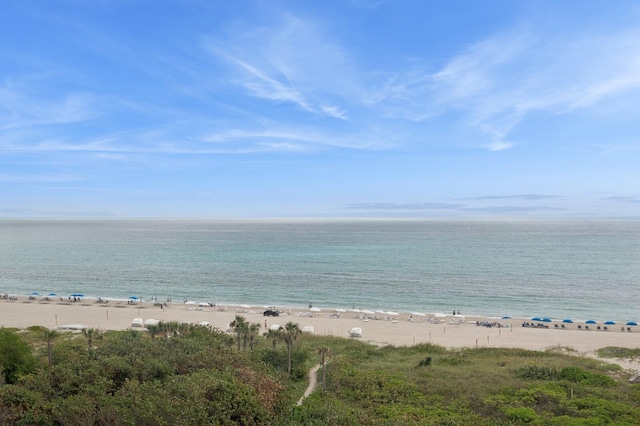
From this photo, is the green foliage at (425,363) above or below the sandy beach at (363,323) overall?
above

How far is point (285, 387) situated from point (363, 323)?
2722cm

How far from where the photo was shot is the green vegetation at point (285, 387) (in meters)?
16.2

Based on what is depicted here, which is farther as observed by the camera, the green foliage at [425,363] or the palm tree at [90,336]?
the green foliage at [425,363]

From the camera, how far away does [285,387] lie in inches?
899

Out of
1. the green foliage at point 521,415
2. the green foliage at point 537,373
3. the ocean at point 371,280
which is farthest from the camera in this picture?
the ocean at point 371,280

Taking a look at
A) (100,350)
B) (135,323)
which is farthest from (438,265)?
(100,350)

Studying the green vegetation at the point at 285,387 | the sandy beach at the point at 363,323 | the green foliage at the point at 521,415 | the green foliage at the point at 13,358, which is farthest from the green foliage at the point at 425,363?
the green foliage at the point at 13,358

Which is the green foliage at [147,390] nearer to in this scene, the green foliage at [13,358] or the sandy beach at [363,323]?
the green foliage at [13,358]

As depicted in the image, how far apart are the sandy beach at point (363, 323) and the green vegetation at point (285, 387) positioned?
8.83 metres

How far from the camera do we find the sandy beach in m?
41.2

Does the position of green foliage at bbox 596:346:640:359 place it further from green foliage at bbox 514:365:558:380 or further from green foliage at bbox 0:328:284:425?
green foliage at bbox 0:328:284:425

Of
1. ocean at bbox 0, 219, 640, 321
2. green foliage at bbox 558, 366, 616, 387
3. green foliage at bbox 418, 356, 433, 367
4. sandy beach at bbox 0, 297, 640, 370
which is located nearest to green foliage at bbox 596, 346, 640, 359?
sandy beach at bbox 0, 297, 640, 370

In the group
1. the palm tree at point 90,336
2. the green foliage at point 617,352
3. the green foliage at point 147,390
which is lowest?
the green foliage at point 617,352

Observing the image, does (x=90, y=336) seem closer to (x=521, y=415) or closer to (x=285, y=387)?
(x=285, y=387)
